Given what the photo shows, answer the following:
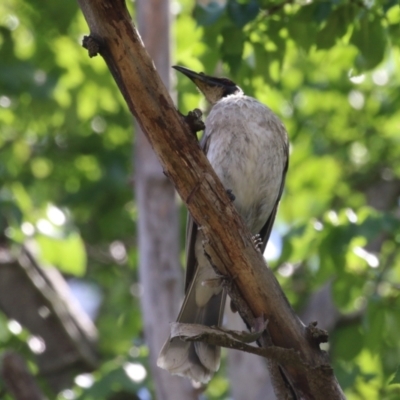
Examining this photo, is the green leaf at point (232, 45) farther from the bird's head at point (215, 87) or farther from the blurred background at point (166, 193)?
the bird's head at point (215, 87)

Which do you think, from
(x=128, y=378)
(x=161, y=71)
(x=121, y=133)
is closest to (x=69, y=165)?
(x=121, y=133)

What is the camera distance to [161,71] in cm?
635

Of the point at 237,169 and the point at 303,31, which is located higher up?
the point at 303,31

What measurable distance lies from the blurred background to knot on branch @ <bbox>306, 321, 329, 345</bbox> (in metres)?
1.12

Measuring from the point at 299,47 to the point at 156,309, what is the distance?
220cm

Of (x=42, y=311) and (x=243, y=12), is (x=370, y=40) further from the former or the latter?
(x=42, y=311)

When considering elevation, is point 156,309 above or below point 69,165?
below

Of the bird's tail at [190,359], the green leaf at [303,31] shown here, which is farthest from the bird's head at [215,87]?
the bird's tail at [190,359]

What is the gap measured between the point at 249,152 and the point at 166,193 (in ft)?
2.91

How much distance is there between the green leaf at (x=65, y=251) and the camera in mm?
7035

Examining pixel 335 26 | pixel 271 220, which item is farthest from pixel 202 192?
pixel 271 220

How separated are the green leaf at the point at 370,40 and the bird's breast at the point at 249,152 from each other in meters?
1.12

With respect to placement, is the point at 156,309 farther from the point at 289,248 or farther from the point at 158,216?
the point at 289,248

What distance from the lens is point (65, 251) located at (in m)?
7.09
